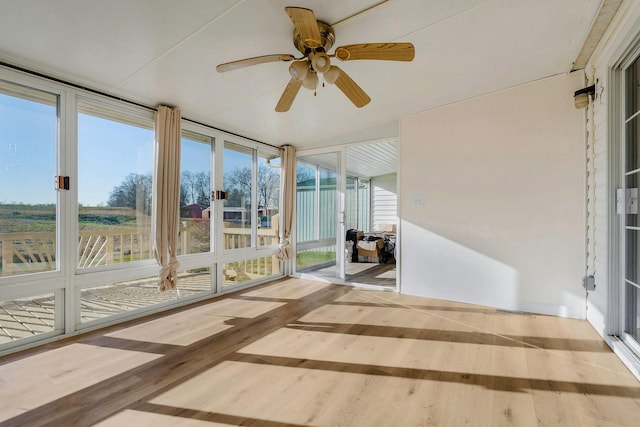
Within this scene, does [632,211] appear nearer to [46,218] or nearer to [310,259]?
[310,259]

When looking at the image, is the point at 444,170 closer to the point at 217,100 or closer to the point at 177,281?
the point at 217,100

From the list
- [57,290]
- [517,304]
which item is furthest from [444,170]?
[57,290]

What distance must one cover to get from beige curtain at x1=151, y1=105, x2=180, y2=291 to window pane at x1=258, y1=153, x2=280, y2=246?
66.1 inches

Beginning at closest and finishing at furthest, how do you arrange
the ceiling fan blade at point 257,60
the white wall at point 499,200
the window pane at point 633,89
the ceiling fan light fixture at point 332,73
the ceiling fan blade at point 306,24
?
the ceiling fan blade at point 306,24
the ceiling fan blade at point 257,60
the ceiling fan light fixture at point 332,73
the window pane at point 633,89
the white wall at point 499,200

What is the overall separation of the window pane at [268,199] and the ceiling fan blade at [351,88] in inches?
109

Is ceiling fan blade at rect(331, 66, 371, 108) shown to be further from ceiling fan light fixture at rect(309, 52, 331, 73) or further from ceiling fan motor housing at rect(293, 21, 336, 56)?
ceiling fan motor housing at rect(293, 21, 336, 56)

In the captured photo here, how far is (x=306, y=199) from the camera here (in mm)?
5453

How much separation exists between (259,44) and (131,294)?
114 inches

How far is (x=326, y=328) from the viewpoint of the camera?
3053mm

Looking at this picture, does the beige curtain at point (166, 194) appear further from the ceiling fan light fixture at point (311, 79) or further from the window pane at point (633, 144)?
the window pane at point (633, 144)

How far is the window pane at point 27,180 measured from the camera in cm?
248

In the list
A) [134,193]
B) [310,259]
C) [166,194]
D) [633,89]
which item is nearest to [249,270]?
[310,259]

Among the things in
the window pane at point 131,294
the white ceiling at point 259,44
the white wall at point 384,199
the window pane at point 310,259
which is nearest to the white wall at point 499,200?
the white ceiling at point 259,44

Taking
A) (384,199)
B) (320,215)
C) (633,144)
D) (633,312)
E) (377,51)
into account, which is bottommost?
(633,312)
